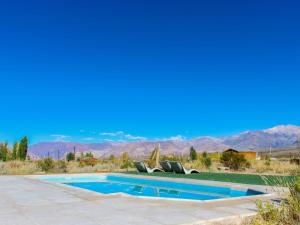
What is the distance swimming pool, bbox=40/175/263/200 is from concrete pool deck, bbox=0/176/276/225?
2074 mm

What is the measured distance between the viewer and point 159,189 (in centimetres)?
1095

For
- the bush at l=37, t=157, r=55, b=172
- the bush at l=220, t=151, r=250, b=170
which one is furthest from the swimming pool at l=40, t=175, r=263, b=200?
the bush at l=220, t=151, r=250, b=170

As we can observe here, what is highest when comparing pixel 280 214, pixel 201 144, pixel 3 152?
pixel 201 144

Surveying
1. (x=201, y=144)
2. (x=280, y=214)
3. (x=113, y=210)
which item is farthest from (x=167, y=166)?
(x=201, y=144)

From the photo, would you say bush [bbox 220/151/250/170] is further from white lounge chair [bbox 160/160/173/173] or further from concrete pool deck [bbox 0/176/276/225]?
concrete pool deck [bbox 0/176/276/225]

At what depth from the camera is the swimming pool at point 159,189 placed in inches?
354

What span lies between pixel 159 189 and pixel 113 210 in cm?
583

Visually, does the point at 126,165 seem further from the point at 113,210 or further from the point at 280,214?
the point at 280,214

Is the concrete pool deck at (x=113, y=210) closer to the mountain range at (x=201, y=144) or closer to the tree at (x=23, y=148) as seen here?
the tree at (x=23, y=148)

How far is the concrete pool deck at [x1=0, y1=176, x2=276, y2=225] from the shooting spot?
4512 mm

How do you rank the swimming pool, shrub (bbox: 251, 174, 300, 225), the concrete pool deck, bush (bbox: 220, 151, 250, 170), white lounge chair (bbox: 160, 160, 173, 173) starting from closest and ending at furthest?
shrub (bbox: 251, 174, 300, 225)
the concrete pool deck
the swimming pool
white lounge chair (bbox: 160, 160, 173, 173)
bush (bbox: 220, 151, 250, 170)

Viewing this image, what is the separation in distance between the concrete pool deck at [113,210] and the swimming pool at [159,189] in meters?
2.07

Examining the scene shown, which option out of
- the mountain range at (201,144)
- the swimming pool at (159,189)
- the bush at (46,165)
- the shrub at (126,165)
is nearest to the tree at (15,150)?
the bush at (46,165)

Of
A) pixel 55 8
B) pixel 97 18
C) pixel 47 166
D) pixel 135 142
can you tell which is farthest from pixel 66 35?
pixel 135 142
